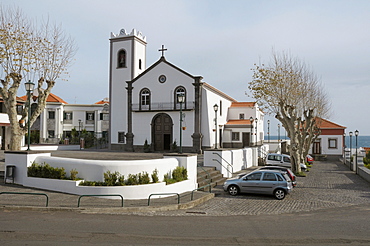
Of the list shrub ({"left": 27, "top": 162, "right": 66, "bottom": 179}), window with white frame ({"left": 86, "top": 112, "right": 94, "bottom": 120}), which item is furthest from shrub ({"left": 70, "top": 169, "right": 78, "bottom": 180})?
window with white frame ({"left": 86, "top": 112, "right": 94, "bottom": 120})

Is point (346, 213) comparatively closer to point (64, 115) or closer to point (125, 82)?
point (125, 82)

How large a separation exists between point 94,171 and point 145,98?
2559 centimetres

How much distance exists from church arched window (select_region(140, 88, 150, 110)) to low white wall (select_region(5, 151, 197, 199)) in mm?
23008

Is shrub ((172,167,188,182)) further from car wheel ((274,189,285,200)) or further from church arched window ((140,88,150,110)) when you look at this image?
church arched window ((140,88,150,110))

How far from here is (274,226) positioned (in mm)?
10016

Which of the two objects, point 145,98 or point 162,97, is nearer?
point 162,97

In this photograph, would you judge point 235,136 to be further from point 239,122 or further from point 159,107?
point 159,107

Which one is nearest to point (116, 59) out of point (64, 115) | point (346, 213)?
point (64, 115)

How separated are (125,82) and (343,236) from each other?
34676mm

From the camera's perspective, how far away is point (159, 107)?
37.8m

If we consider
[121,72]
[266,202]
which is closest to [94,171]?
[266,202]

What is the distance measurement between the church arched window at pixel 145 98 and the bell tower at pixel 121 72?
2355mm

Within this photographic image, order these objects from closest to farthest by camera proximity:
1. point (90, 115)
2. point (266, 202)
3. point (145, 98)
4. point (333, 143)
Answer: point (266, 202)
point (145, 98)
point (333, 143)
point (90, 115)

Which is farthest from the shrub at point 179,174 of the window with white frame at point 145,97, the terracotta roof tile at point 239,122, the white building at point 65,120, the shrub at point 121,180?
the white building at point 65,120
